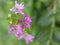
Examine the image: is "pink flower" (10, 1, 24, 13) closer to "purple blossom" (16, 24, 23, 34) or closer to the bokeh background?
"purple blossom" (16, 24, 23, 34)

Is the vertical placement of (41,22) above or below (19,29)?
above

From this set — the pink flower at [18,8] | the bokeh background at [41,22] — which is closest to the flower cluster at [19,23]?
the pink flower at [18,8]

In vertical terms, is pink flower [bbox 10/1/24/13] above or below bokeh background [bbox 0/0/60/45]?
below

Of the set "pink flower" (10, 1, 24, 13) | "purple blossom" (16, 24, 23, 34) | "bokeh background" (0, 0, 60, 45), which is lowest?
"purple blossom" (16, 24, 23, 34)

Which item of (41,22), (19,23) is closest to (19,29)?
(19,23)

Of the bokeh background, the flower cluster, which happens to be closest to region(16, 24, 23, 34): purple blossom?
the flower cluster

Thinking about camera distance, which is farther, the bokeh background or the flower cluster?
the bokeh background

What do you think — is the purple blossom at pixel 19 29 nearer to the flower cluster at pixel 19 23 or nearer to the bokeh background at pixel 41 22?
the flower cluster at pixel 19 23

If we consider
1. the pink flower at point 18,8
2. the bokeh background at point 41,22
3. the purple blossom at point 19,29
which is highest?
the bokeh background at point 41,22

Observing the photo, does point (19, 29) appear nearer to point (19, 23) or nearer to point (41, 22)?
point (19, 23)
